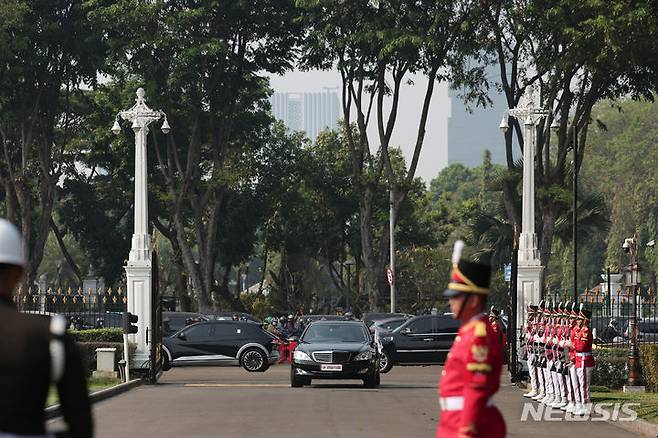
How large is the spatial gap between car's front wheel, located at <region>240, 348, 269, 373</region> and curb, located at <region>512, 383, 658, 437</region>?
2093cm

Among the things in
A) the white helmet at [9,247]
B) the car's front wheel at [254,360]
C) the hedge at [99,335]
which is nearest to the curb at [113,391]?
the hedge at [99,335]

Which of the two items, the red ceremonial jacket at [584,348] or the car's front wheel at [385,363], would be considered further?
the car's front wheel at [385,363]

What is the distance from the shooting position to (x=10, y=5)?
190 feet

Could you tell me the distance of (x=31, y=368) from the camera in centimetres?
617

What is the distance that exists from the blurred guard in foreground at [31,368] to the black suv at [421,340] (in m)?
37.4

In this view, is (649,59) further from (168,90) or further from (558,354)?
(558,354)

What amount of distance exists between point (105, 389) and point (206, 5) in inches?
1201

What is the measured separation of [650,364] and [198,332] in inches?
663

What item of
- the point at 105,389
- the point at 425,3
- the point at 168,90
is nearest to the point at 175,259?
the point at 168,90

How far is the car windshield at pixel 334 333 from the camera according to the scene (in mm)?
33656

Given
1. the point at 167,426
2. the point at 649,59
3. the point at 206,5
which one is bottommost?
the point at 167,426

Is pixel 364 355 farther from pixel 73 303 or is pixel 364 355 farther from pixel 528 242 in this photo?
pixel 73 303

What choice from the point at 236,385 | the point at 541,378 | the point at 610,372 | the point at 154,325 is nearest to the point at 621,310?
the point at 610,372

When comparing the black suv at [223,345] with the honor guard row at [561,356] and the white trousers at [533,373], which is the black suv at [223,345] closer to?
the white trousers at [533,373]
